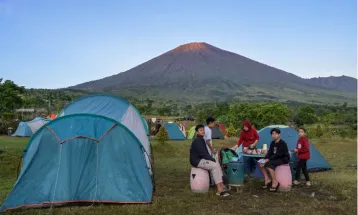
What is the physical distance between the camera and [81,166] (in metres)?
6.89

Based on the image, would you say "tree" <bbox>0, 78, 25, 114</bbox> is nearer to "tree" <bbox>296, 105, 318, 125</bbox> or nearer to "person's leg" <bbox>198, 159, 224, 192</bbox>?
"tree" <bbox>296, 105, 318, 125</bbox>

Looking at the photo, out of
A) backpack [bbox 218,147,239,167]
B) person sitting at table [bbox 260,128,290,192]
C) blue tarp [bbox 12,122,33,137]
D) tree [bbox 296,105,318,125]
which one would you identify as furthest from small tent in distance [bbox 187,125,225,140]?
tree [bbox 296,105,318,125]

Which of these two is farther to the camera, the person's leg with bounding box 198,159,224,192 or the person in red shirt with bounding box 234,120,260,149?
the person in red shirt with bounding box 234,120,260,149

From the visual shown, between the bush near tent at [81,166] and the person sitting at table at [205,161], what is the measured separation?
997 mm

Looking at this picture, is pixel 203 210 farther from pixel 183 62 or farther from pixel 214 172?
pixel 183 62

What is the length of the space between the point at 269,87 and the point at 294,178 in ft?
396

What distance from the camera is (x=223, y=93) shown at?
4417 inches

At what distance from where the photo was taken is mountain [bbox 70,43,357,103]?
11056 cm

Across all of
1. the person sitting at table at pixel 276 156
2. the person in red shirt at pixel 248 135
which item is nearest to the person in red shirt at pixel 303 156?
the person sitting at table at pixel 276 156

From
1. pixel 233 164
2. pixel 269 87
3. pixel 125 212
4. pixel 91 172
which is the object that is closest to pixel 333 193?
pixel 233 164

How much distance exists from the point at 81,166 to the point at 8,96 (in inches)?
1120

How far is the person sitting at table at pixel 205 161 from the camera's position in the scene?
24.3ft

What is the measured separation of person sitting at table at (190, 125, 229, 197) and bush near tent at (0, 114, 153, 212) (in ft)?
3.27

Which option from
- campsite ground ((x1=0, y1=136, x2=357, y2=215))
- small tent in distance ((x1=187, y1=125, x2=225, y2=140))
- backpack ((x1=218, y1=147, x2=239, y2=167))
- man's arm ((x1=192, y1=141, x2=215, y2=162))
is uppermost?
man's arm ((x1=192, y1=141, x2=215, y2=162))
